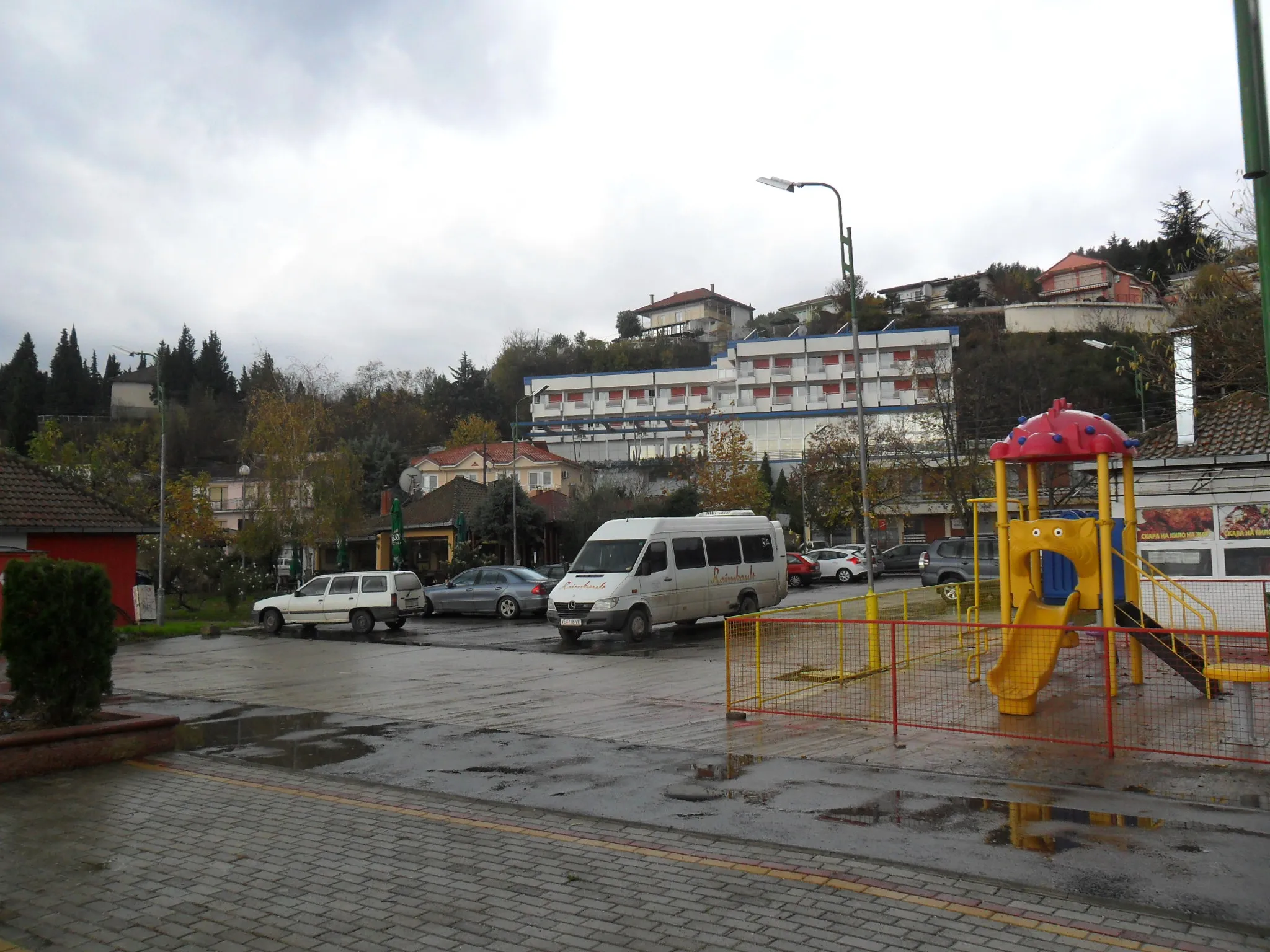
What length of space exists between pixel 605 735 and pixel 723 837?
4.26m

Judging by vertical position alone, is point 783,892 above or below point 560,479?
below

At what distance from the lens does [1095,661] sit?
1381 centimetres

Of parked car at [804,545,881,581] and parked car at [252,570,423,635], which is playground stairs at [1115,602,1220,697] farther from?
parked car at [804,545,881,581]

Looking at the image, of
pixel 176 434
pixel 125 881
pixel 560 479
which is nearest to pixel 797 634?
pixel 125 881

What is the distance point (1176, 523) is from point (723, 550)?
9298mm

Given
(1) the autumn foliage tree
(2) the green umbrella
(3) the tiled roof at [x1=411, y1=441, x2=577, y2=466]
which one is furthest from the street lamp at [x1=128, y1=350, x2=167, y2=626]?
(3) the tiled roof at [x1=411, y1=441, x2=577, y2=466]

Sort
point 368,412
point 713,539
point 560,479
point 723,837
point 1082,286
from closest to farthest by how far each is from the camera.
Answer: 1. point 723,837
2. point 713,539
3. point 560,479
4. point 368,412
5. point 1082,286

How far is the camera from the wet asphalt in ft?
20.0

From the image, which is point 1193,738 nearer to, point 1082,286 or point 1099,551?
point 1099,551

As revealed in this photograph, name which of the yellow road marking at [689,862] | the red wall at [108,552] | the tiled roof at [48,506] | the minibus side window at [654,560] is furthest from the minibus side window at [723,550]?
the tiled roof at [48,506]

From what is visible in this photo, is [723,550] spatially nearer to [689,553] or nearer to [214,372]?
[689,553]

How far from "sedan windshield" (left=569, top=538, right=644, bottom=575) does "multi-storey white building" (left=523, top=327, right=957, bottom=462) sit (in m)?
54.6

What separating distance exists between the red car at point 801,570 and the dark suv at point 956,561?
9196 mm

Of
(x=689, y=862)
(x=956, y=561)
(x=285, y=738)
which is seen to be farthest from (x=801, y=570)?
(x=689, y=862)
